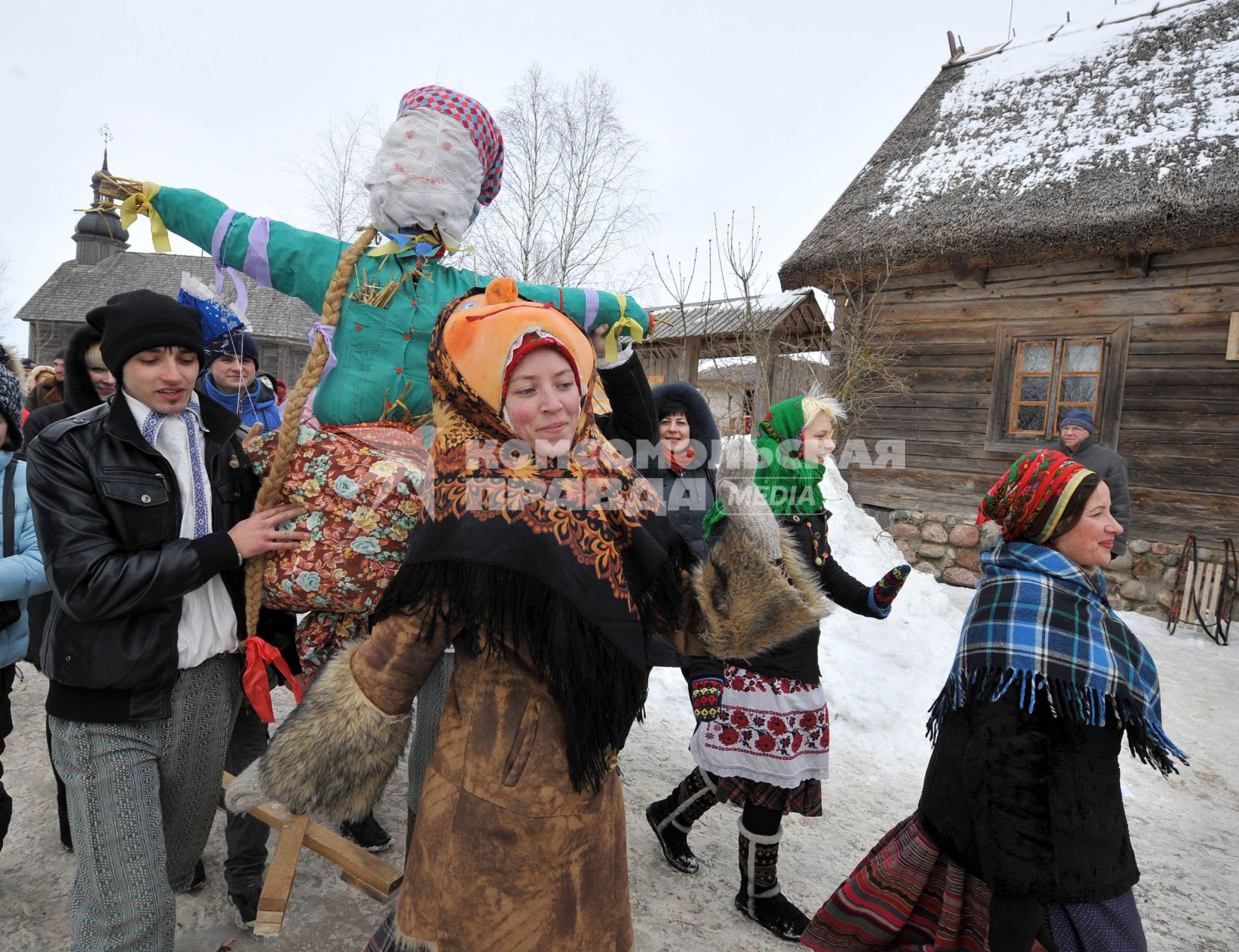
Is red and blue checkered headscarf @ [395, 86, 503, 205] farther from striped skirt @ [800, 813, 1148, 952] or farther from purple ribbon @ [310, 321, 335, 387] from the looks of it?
striped skirt @ [800, 813, 1148, 952]

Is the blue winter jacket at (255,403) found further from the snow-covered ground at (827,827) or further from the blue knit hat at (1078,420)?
the blue knit hat at (1078,420)

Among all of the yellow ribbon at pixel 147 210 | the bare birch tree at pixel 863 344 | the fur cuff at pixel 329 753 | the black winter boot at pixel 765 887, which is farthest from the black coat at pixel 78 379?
the bare birch tree at pixel 863 344

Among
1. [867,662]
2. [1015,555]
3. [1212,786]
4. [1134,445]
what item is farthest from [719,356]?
[1015,555]

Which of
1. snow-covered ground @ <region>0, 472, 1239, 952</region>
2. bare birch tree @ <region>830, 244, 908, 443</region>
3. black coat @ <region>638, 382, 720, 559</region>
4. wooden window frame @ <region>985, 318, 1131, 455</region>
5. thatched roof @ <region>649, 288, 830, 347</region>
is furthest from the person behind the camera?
thatched roof @ <region>649, 288, 830, 347</region>

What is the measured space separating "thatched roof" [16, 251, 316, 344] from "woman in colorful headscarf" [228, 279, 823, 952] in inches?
1152

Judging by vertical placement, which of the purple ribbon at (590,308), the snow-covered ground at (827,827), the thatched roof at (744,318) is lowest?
the snow-covered ground at (827,827)

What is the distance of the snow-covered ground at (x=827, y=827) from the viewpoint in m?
2.51

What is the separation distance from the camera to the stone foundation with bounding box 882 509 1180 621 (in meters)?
7.41

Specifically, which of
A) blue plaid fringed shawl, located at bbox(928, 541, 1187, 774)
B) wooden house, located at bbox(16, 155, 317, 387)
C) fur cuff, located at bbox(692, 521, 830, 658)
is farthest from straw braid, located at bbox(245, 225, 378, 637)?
wooden house, located at bbox(16, 155, 317, 387)

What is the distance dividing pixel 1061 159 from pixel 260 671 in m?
9.20

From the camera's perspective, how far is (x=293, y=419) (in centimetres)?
165

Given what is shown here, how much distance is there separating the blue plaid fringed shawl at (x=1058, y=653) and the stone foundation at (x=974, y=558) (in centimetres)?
548

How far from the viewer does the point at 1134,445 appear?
766 centimetres

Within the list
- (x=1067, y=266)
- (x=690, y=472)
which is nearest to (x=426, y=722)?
(x=690, y=472)
